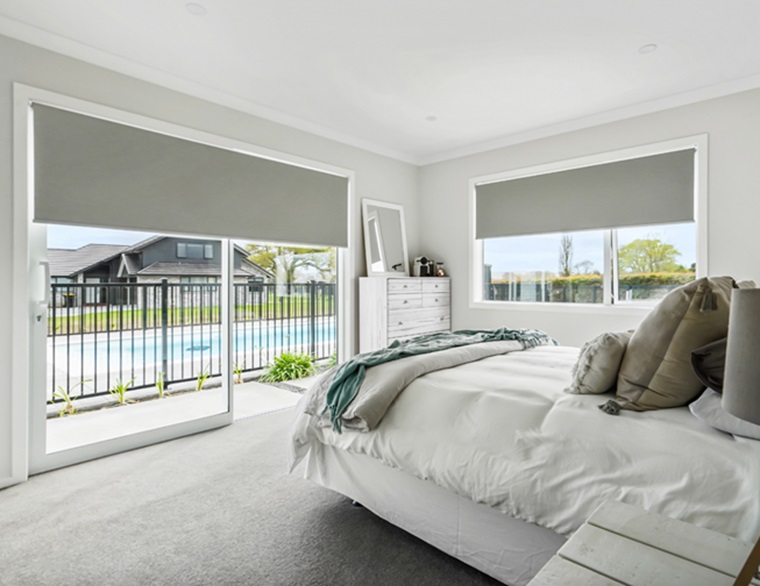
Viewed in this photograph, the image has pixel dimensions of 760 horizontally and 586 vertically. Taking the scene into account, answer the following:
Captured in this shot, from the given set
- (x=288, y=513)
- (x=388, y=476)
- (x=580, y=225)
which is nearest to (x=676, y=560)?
(x=388, y=476)

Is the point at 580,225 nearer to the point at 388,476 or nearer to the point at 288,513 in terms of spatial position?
the point at 388,476

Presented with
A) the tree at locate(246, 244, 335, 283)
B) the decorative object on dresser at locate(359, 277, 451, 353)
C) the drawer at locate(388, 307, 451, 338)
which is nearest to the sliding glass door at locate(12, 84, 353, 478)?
the tree at locate(246, 244, 335, 283)

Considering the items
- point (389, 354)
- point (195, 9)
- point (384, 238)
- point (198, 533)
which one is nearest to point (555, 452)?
point (389, 354)

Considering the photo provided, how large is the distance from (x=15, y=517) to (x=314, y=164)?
10.8ft

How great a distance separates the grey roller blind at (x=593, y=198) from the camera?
3.73m

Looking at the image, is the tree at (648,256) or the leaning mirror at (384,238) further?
the leaning mirror at (384,238)

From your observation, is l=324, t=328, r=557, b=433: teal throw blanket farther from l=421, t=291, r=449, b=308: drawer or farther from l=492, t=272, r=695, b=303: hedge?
l=421, t=291, r=449, b=308: drawer

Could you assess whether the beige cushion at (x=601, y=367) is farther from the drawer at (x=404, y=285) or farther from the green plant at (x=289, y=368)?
the green plant at (x=289, y=368)

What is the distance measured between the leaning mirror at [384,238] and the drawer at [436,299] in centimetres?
42

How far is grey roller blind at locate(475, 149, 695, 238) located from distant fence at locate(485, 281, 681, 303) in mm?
547

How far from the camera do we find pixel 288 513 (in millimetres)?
2254

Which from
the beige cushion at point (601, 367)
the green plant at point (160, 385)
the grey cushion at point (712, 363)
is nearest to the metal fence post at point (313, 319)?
the green plant at point (160, 385)

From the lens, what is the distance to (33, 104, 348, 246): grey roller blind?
2809 millimetres

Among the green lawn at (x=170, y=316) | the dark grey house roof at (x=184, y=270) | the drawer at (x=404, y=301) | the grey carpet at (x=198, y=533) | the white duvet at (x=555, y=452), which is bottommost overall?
the grey carpet at (x=198, y=533)
